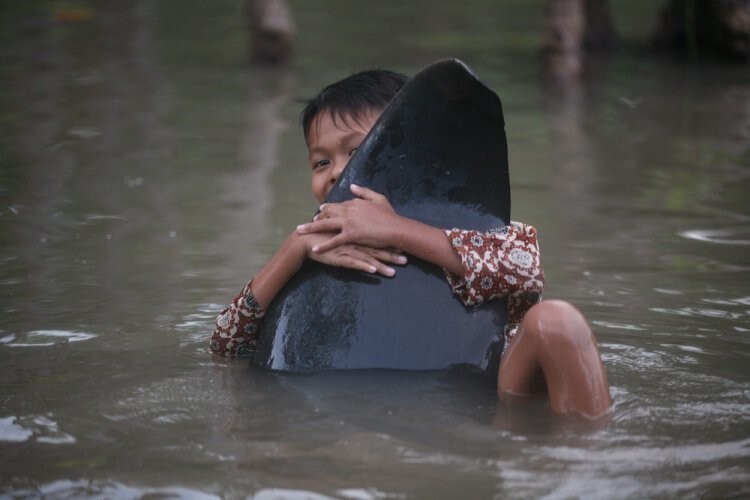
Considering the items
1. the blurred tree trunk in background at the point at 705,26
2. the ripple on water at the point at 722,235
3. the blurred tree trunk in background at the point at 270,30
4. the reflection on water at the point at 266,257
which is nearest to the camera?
the reflection on water at the point at 266,257

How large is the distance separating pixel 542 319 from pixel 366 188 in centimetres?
61

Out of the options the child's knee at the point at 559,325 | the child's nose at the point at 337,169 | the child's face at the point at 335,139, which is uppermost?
the child's face at the point at 335,139

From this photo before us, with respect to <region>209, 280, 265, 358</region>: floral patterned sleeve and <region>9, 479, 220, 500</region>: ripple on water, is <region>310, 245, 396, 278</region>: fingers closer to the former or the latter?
<region>209, 280, 265, 358</region>: floral patterned sleeve

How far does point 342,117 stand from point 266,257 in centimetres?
140

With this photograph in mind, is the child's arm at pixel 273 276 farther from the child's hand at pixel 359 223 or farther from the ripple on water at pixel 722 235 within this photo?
the ripple on water at pixel 722 235

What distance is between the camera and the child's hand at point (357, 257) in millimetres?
2838

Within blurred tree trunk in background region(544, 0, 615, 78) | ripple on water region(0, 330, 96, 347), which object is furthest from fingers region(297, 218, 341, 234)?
blurred tree trunk in background region(544, 0, 615, 78)

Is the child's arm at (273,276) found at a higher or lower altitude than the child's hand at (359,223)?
lower

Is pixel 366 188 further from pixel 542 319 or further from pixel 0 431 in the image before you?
pixel 0 431

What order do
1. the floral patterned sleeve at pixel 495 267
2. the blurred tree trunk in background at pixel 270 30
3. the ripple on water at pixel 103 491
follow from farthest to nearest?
the blurred tree trunk in background at pixel 270 30 → the floral patterned sleeve at pixel 495 267 → the ripple on water at pixel 103 491

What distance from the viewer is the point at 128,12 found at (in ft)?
33.9

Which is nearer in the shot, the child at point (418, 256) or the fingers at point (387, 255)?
the child at point (418, 256)

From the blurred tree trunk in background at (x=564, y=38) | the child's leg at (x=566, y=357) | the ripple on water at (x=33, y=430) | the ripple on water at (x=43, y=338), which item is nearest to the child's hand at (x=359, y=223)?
the child's leg at (x=566, y=357)

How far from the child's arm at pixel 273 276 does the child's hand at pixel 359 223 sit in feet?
0.07
